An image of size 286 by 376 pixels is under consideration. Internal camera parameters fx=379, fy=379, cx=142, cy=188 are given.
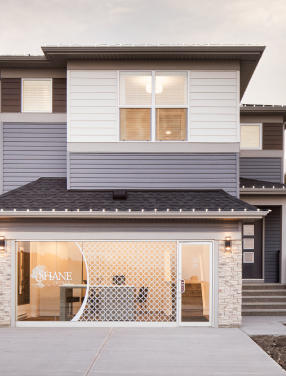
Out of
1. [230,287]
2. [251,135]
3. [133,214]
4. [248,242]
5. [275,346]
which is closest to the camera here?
[275,346]

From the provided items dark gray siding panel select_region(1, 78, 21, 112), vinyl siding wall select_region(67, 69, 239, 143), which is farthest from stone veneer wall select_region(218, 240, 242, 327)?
dark gray siding panel select_region(1, 78, 21, 112)

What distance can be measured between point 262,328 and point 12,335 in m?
5.39

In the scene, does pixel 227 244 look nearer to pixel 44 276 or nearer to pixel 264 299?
pixel 264 299

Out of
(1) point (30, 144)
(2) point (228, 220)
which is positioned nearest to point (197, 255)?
(2) point (228, 220)

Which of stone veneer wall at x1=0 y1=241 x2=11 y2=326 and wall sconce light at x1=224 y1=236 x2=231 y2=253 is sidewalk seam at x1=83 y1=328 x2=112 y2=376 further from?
wall sconce light at x1=224 y1=236 x2=231 y2=253

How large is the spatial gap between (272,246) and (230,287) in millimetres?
4383

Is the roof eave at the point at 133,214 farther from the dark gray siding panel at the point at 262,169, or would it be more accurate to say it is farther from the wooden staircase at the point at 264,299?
the dark gray siding panel at the point at 262,169

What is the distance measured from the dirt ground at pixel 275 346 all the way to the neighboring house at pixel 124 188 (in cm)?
98

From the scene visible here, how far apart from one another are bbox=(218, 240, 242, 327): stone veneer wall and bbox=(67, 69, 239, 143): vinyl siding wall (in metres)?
3.03

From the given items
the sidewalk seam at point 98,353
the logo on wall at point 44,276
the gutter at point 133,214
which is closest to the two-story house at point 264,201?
the gutter at point 133,214

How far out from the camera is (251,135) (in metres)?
13.0

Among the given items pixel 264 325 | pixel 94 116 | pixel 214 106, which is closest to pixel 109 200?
pixel 94 116

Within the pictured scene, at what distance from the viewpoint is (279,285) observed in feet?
36.4

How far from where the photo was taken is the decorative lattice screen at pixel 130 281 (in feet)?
28.2
